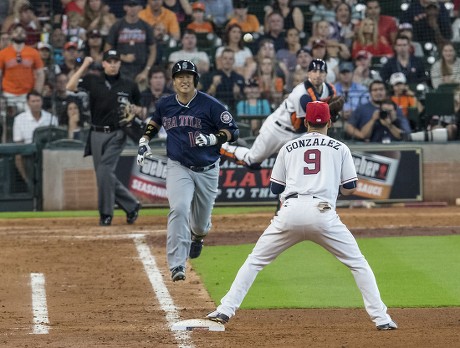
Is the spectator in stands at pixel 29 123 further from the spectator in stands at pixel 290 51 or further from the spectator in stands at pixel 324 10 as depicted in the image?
the spectator in stands at pixel 324 10

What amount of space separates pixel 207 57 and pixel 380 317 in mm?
11412

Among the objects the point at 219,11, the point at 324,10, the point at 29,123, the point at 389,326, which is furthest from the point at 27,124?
the point at 389,326

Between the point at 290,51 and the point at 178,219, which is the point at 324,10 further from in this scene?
the point at 178,219

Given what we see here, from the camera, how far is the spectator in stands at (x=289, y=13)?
781 inches

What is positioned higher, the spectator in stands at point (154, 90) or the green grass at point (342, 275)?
the spectator in stands at point (154, 90)

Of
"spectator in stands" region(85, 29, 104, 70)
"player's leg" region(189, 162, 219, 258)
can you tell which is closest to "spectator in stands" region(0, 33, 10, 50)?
"spectator in stands" region(85, 29, 104, 70)

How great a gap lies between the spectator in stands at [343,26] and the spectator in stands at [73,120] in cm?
490

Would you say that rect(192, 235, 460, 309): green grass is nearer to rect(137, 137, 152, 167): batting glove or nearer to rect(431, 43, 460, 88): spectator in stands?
rect(137, 137, 152, 167): batting glove

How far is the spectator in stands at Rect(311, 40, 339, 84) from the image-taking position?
1806 cm

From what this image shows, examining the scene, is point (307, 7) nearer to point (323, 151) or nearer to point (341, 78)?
point (341, 78)

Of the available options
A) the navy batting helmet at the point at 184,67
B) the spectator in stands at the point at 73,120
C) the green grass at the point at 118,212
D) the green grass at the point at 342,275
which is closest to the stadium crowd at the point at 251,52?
the spectator in stands at the point at 73,120

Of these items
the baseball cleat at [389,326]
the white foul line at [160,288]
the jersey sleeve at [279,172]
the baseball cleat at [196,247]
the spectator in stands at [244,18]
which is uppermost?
the spectator in stands at [244,18]

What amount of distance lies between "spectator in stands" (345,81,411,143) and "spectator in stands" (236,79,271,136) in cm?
138

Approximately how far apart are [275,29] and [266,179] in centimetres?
315
